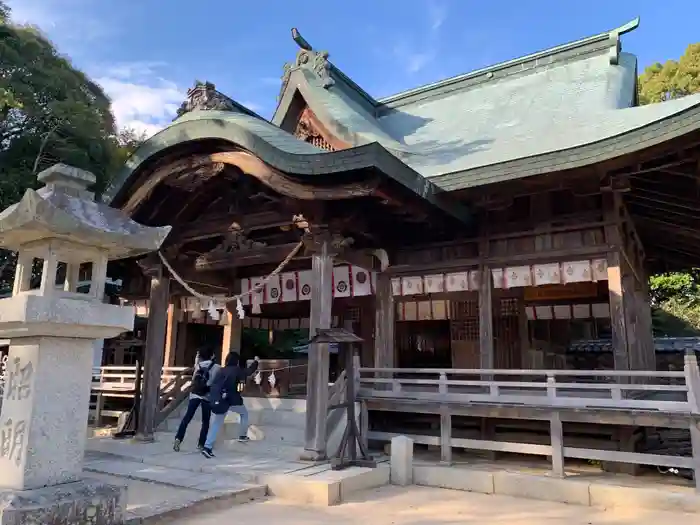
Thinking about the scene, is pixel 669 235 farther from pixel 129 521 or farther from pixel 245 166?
pixel 129 521

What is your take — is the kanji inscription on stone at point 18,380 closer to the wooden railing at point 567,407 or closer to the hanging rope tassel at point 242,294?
the hanging rope tassel at point 242,294

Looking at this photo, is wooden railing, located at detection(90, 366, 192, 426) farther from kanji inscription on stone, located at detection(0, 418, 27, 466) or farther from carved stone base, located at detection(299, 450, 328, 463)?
kanji inscription on stone, located at detection(0, 418, 27, 466)

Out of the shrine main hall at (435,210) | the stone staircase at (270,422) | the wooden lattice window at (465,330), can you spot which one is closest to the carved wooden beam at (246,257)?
the shrine main hall at (435,210)

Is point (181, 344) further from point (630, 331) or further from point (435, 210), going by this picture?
point (630, 331)

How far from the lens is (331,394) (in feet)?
28.8

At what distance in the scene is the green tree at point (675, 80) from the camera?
30.7m

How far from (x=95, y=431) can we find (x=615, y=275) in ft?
38.9

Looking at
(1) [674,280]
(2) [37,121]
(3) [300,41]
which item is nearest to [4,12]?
(2) [37,121]

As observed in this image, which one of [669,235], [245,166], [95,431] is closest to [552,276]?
[669,235]

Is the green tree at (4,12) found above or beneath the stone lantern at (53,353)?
above

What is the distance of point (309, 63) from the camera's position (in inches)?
617

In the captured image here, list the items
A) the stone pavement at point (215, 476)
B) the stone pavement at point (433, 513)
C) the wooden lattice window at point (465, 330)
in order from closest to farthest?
the stone pavement at point (433, 513)
the stone pavement at point (215, 476)
the wooden lattice window at point (465, 330)

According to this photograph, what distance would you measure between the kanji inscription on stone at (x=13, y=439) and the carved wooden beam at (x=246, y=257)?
5.40 meters

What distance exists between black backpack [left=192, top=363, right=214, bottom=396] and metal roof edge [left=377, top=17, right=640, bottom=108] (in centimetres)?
1205
